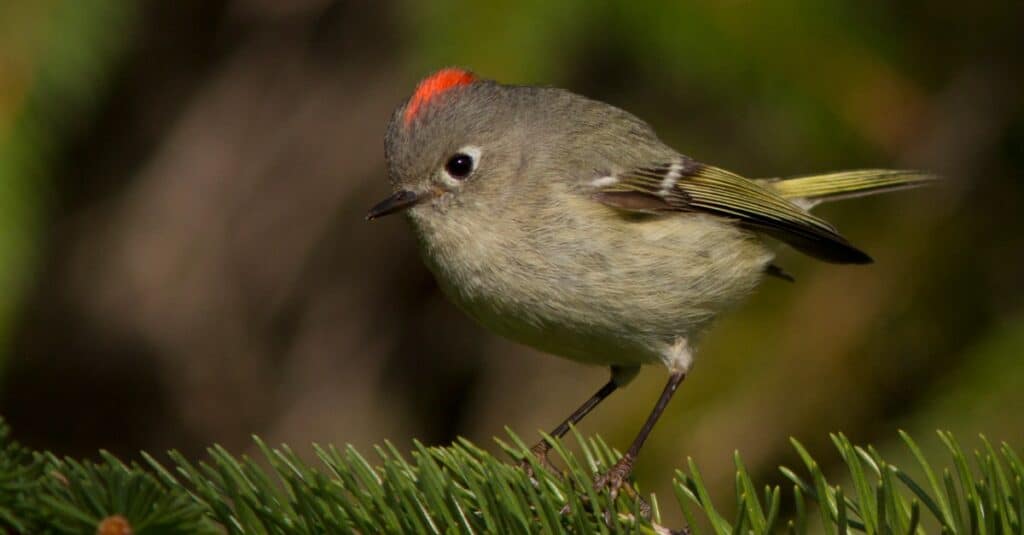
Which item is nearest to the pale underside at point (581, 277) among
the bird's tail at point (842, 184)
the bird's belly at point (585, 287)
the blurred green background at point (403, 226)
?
the bird's belly at point (585, 287)

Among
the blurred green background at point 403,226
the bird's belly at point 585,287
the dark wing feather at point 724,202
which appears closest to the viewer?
the bird's belly at point 585,287

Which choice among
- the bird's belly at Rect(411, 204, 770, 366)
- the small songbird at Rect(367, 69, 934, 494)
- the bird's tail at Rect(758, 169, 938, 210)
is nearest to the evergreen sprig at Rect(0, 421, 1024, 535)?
the small songbird at Rect(367, 69, 934, 494)

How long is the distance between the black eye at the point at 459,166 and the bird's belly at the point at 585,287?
0.17 m

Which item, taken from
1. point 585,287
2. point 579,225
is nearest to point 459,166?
point 579,225

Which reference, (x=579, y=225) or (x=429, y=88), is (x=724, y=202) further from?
(x=429, y=88)

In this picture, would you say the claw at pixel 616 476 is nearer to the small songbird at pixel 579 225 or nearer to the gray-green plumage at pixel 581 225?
the small songbird at pixel 579 225

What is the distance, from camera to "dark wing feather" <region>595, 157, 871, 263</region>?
2359 mm

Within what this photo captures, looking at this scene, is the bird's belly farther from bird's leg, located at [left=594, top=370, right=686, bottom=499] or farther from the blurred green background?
the blurred green background

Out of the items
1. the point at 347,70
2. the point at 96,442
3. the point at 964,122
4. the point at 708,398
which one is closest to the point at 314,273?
the point at 347,70

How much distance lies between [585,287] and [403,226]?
6.39ft

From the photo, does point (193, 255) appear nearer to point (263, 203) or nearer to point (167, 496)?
point (263, 203)

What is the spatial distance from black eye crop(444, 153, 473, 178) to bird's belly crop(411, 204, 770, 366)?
17 cm

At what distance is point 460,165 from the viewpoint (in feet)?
7.50

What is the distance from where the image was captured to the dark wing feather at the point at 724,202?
7.74 feet
